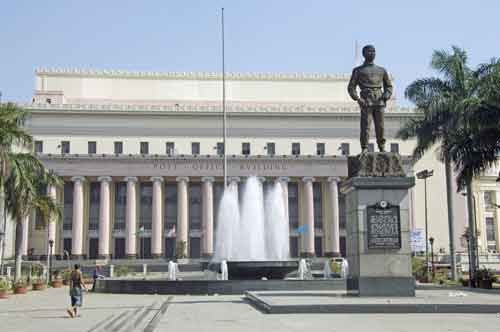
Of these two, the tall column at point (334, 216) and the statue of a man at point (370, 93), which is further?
the tall column at point (334, 216)

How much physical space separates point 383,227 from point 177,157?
6618 centimetres

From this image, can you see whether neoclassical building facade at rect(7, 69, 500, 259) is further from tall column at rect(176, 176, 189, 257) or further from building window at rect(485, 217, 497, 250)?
building window at rect(485, 217, 497, 250)

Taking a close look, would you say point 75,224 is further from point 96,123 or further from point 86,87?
point 86,87

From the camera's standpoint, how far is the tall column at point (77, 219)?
82000 mm

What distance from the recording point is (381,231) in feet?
66.2

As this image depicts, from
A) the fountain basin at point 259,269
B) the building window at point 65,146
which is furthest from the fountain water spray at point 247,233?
the building window at point 65,146

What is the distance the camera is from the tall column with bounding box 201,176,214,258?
273 ft

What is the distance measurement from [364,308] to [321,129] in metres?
71.8

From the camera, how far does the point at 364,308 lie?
58.6 feet

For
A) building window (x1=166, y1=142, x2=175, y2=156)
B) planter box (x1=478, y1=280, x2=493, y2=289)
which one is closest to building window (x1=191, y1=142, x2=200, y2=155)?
building window (x1=166, y1=142, x2=175, y2=156)

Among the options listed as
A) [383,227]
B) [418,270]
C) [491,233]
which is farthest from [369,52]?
[491,233]

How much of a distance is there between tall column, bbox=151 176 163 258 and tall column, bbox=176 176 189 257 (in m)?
2.35

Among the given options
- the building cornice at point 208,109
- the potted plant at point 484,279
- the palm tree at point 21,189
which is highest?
the building cornice at point 208,109

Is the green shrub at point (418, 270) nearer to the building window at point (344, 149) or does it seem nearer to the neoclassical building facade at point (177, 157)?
the neoclassical building facade at point (177, 157)
